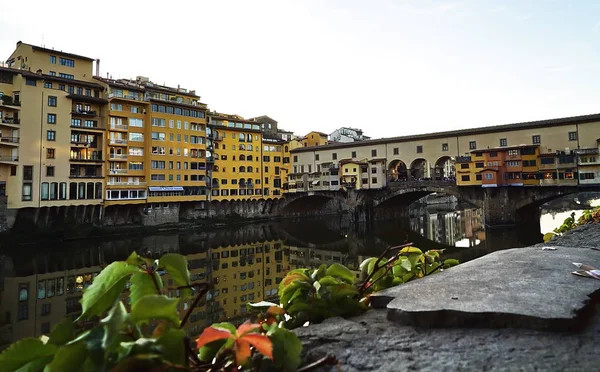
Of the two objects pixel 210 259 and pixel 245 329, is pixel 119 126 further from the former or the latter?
pixel 245 329

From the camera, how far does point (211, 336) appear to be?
3.04 ft

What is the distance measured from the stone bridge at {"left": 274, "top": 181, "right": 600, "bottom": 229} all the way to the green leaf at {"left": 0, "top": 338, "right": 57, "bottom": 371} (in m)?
39.0

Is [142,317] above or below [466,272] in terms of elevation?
above

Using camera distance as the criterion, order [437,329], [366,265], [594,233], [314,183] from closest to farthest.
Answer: [437,329] → [366,265] → [594,233] → [314,183]

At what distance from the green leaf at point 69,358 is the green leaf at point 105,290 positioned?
0.37 ft

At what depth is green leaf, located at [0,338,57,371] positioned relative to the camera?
78 centimetres

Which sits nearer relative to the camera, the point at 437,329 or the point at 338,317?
the point at 437,329

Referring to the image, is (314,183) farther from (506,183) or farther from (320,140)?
(506,183)

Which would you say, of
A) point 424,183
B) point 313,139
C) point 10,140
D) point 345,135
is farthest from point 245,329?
point 345,135

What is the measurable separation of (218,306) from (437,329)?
482 inches

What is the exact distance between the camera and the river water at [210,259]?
1208 cm

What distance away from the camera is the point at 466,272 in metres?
2.18

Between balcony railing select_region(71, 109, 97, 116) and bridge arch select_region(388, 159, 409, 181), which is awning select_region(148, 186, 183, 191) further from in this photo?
bridge arch select_region(388, 159, 409, 181)

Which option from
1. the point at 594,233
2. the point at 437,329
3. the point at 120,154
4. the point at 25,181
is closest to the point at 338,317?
the point at 437,329
